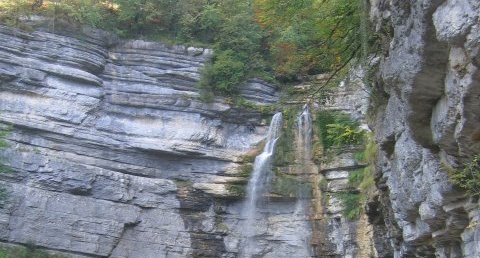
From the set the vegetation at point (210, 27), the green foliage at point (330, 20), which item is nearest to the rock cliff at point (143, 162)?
the vegetation at point (210, 27)

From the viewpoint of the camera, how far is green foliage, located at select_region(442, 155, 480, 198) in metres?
5.16

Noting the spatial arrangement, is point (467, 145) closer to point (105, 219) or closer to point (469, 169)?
point (469, 169)

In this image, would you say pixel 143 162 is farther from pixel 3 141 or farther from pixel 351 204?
pixel 351 204

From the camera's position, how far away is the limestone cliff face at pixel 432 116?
456cm

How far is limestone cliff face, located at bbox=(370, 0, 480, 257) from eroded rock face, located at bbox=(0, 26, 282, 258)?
30.5 ft

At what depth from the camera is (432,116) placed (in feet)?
19.1

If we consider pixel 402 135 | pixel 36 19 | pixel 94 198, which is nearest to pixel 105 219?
pixel 94 198

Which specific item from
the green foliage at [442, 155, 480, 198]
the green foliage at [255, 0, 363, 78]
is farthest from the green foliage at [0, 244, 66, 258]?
the green foliage at [442, 155, 480, 198]

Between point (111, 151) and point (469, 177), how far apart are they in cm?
1265

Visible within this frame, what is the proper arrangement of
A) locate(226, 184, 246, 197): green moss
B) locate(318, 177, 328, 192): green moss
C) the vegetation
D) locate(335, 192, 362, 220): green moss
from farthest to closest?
the vegetation
locate(226, 184, 246, 197): green moss
locate(318, 177, 328, 192): green moss
locate(335, 192, 362, 220): green moss

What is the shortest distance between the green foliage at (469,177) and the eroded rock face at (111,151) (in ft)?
36.4

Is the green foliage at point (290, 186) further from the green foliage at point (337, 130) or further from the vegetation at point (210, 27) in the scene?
the vegetation at point (210, 27)

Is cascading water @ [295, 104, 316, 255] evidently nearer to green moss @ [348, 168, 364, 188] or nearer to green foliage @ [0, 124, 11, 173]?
green moss @ [348, 168, 364, 188]

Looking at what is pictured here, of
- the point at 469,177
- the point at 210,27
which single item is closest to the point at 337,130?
the point at 210,27
